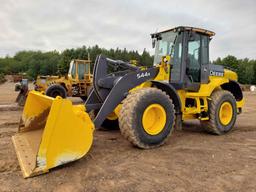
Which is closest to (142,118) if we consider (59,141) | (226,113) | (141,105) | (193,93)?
(141,105)

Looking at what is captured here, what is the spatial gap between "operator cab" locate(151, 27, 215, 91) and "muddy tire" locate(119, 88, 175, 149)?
3.78ft

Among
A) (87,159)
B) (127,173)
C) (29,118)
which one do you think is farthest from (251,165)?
(29,118)

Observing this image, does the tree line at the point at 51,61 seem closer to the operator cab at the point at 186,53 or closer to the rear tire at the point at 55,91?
the rear tire at the point at 55,91

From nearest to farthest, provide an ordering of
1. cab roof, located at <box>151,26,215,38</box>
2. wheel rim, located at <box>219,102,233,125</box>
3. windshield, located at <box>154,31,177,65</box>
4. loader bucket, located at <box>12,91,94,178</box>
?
1. loader bucket, located at <box>12,91,94,178</box>
2. cab roof, located at <box>151,26,215,38</box>
3. windshield, located at <box>154,31,177,65</box>
4. wheel rim, located at <box>219,102,233,125</box>

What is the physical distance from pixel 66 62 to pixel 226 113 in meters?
56.1

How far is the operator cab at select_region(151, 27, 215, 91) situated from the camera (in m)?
6.42

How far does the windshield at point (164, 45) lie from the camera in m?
6.54

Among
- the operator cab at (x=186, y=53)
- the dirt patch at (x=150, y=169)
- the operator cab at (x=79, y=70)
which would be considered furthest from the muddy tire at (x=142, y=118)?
the operator cab at (x=79, y=70)

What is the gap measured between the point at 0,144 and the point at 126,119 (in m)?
2.65

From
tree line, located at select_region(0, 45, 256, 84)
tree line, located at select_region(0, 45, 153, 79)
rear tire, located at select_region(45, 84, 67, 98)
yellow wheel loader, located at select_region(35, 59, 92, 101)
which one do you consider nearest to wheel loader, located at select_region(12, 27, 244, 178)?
rear tire, located at select_region(45, 84, 67, 98)

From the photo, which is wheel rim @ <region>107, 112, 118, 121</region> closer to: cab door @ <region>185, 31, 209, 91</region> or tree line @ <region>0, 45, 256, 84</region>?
cab door @ <region>185, 31, 209, 91</region>

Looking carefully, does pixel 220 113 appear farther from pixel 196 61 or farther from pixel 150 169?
pixel 150 169

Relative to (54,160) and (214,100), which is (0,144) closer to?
(54,160)

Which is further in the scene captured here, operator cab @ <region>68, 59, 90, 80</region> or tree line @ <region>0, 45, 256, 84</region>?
tree line @ <region>0, 45, 256, 84</region>
